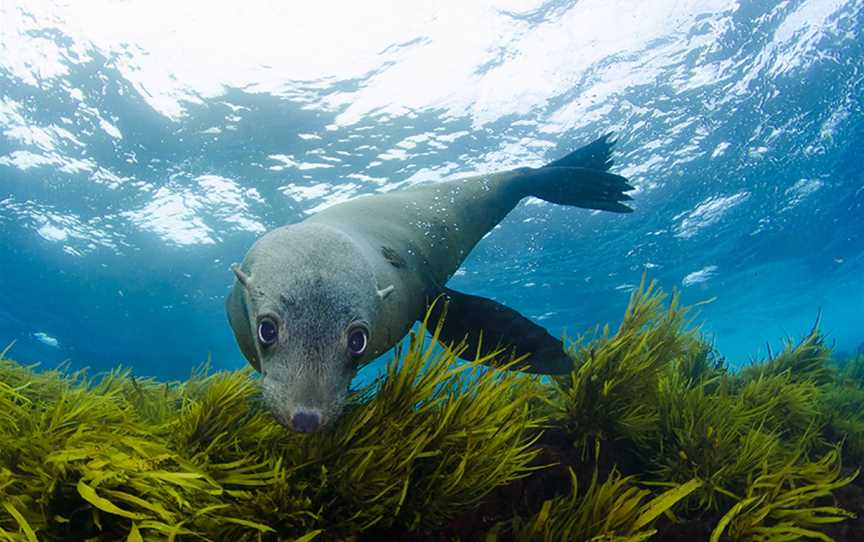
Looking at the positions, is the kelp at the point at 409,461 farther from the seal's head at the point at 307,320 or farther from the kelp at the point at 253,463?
the seal's head at the point at 307,320

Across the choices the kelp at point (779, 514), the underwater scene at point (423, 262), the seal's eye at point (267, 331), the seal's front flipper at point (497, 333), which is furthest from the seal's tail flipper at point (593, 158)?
the seal's eye at point (267, 331)

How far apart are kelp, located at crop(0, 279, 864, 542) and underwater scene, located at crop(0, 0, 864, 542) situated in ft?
0.06

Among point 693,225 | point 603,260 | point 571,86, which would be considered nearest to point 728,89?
point 571,86

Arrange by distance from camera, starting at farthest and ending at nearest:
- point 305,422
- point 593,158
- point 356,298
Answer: point 593,158 → point 356,298 → point 305,422

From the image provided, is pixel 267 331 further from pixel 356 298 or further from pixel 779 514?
pixel 779 514

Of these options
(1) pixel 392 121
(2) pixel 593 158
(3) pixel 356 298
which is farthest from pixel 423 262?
(1) pixel 392 121

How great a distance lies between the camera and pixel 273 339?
2.10 m

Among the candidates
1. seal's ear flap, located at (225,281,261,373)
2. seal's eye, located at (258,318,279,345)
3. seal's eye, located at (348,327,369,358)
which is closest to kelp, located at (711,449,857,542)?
seal's eye, located at (348,327,369,358)

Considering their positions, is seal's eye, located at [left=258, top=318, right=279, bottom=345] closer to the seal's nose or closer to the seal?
the seal

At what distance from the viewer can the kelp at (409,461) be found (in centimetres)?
152

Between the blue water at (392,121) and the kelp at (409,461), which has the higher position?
the blue water at (392,121)

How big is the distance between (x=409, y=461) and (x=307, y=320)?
749mm

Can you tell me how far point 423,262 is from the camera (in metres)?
3.84

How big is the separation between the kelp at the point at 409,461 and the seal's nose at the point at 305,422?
210mm
